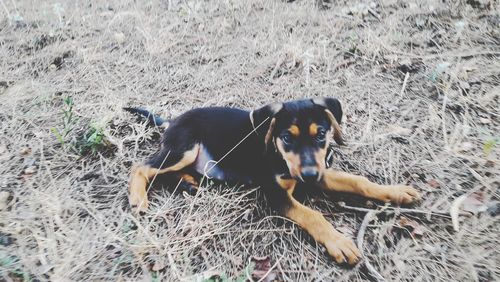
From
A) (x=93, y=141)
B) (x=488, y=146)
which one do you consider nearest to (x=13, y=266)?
(x=93, y=141)

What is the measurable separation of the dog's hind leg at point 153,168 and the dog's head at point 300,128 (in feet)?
2.34

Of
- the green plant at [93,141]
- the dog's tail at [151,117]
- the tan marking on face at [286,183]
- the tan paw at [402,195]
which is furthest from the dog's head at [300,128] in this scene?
the green plant at [93,141]

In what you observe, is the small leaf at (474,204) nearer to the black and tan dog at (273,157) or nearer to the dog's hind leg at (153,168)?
the black and tan dog at (273,157)

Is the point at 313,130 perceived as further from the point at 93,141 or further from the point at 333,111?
the point at 93,141

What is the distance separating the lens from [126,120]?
141 inches

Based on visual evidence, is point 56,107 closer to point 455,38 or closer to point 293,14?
point 293,14

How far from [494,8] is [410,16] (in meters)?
0.97

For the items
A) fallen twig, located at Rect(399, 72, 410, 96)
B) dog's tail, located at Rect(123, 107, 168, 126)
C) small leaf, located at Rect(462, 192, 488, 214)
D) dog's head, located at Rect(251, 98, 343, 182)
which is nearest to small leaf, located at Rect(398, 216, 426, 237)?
small leaf, located at Rect(462, 192, 488, 214)

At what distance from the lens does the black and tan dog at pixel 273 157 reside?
2393mm

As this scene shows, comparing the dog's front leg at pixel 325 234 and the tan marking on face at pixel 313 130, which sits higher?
the tan marking on face at pixel 313 130

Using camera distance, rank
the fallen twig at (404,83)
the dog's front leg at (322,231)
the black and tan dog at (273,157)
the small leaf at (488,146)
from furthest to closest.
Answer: the fallen twig at (404,83), the small leaf at (488,146), the black and tan dog at (273,157), the dog's front leg at (322,231)

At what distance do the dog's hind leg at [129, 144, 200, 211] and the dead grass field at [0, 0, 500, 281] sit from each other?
121 millimetres

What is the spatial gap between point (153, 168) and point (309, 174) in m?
1.29

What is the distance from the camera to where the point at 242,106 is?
3.83 m
